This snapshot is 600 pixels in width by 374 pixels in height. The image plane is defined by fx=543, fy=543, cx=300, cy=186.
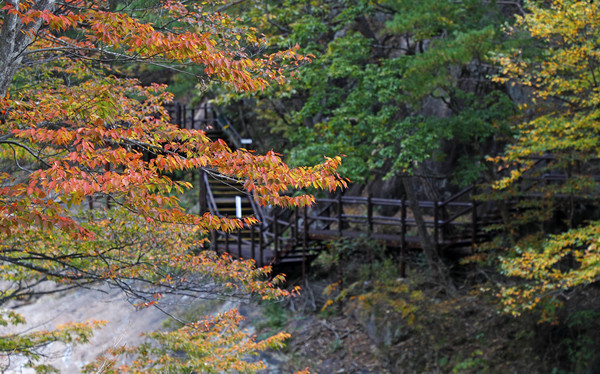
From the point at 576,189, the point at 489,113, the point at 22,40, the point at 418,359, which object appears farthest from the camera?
the point at 489,113

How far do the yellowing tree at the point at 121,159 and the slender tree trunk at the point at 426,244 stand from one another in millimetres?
5893

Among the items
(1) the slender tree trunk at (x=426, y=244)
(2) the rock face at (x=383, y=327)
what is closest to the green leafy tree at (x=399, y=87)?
(1) the slender tree trunk at (x=426, y=244)

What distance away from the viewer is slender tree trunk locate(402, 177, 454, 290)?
12.5m

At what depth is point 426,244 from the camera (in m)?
12.7

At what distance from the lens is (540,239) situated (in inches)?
434

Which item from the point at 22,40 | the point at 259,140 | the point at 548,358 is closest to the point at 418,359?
the point at 548,358

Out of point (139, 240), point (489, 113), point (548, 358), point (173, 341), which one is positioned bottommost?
point (548, 358)

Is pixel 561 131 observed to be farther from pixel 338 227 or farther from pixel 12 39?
pixel 12 39

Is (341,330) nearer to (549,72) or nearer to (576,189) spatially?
(576,189)

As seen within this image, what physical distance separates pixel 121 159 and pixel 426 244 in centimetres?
951

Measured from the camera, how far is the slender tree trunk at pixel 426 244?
12.5 metres

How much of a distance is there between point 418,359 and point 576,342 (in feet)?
9.95

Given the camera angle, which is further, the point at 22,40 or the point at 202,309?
the point at 202,309

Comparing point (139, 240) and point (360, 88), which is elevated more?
point (360, 88)
